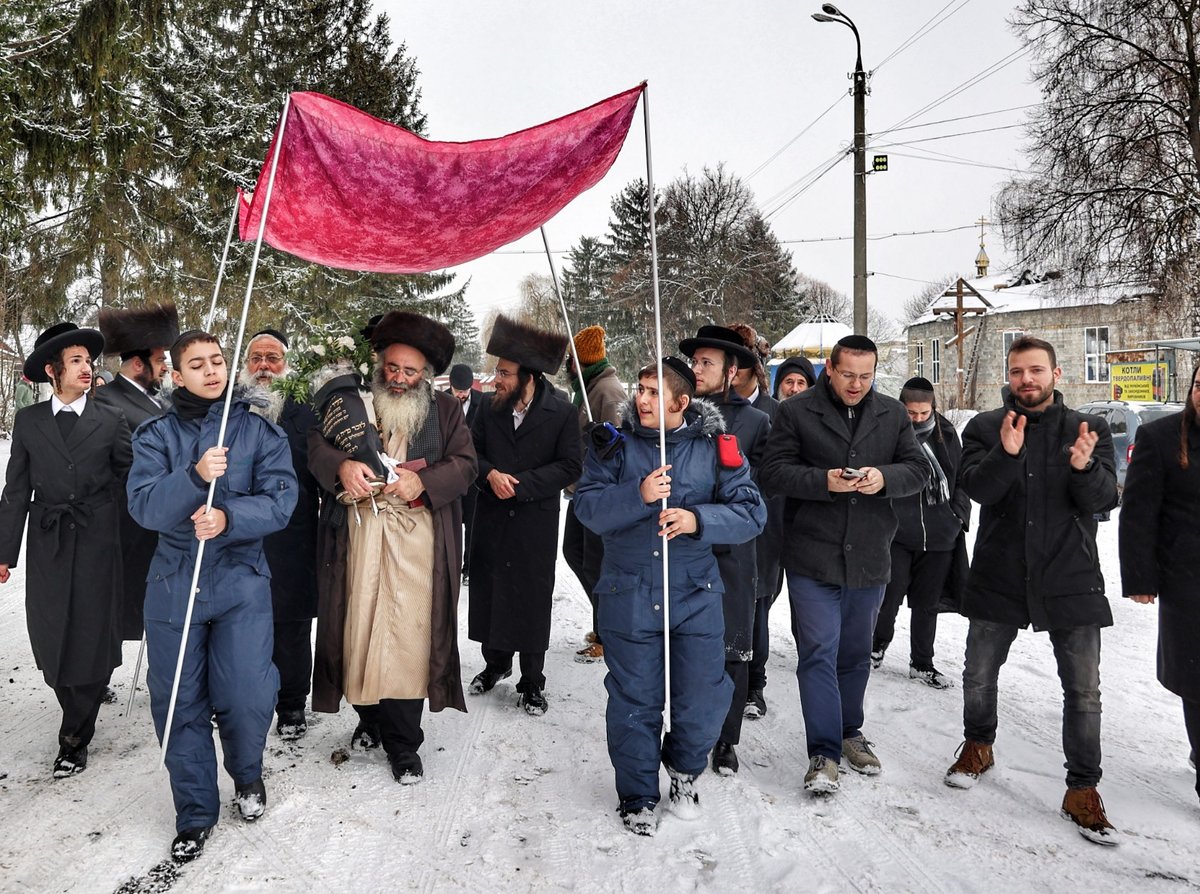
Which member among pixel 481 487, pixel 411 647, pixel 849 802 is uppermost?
pixel 481 487

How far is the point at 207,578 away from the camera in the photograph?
361 centimetres

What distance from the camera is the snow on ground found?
3.32 metres

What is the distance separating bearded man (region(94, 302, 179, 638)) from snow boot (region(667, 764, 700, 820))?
117 inches

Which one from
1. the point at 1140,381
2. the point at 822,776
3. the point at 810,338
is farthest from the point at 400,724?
the point at 1140,381

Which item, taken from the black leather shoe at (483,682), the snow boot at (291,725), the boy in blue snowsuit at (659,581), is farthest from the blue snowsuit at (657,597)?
the snow boot at (291,725)

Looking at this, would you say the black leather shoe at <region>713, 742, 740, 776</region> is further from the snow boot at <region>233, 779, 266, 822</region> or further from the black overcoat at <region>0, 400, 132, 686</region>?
the black overcoat at <region>0, 400, 132, 686</region>

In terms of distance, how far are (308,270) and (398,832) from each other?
17.8 meters

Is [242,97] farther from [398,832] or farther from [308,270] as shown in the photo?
[398,832]

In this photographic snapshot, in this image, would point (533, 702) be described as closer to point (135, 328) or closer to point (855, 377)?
point (855, 377)

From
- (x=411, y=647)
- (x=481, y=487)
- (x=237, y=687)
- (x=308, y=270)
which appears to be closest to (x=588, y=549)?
(x=481, y=487)

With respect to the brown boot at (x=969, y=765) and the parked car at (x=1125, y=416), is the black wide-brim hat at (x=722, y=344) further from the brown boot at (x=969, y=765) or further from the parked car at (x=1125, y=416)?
the parked car at (x=1125, y=416)

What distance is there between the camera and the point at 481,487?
5355mm

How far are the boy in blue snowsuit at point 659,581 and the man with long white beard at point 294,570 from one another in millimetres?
1729

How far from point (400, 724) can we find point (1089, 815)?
3.14m
